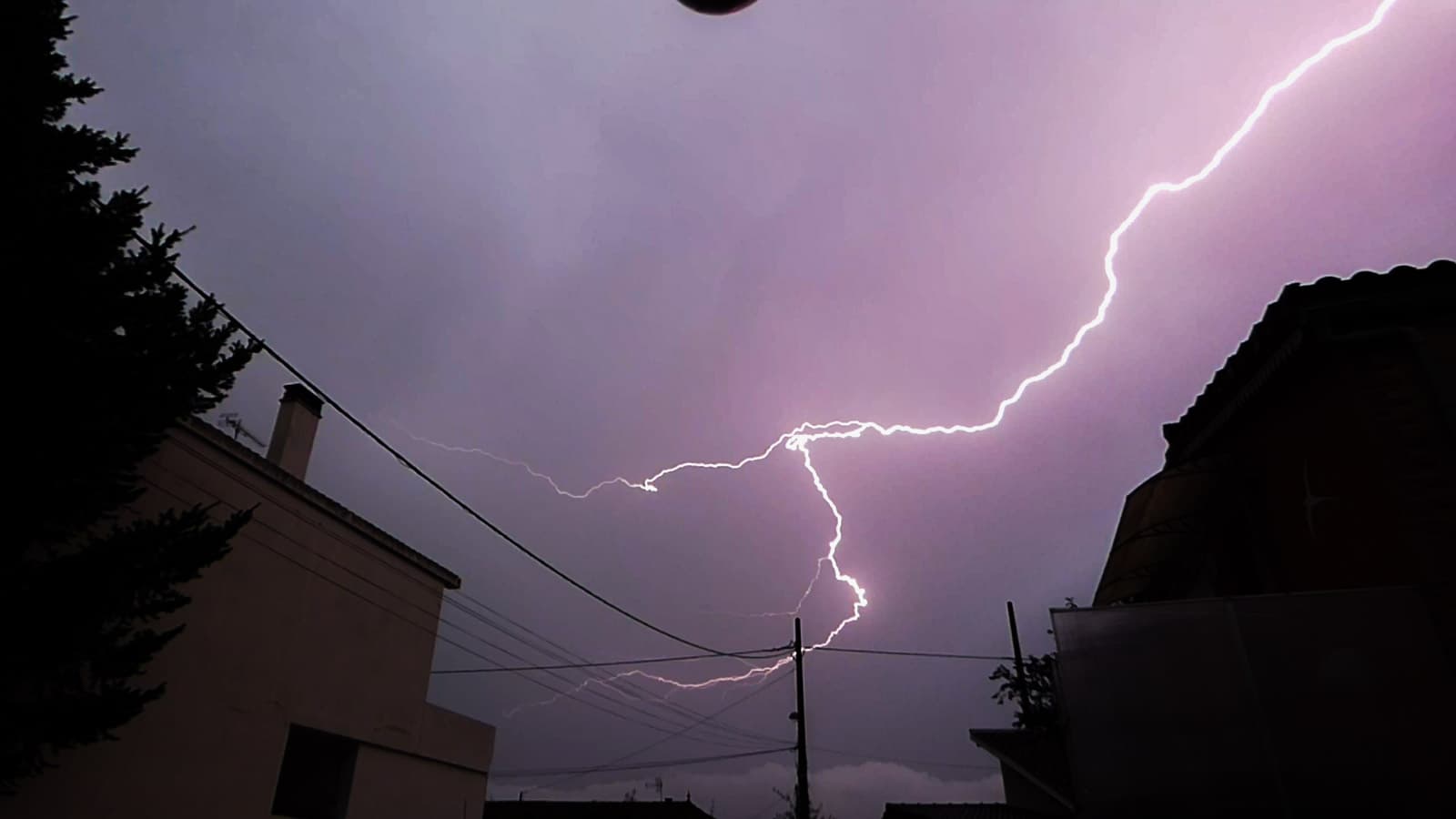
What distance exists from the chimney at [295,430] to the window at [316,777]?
3.69 m

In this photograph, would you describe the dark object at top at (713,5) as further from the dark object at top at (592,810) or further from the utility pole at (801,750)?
the dark object at top at (592,810)

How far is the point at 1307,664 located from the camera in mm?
6234

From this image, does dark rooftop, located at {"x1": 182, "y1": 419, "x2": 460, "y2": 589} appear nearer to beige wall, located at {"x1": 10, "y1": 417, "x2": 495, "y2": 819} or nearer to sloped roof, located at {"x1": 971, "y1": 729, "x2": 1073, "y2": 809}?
beige wall, located at {"x1": 10, "y1": 417, "x2": 495, "y2": 819}

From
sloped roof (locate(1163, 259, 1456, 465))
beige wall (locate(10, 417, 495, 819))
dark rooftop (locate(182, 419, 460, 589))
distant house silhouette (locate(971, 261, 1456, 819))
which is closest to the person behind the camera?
distant house silhouette (locate(971, 261, 1456, 819))

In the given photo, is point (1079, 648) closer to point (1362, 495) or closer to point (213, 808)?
point (1362, 495)

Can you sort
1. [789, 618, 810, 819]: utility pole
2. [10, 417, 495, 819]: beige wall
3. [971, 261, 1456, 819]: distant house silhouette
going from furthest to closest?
[789, 618, 810, 819]: utility pole, [10, 417, 495, 819]: beige wall, [971, 261, 1456, 819]: distant house silhouette

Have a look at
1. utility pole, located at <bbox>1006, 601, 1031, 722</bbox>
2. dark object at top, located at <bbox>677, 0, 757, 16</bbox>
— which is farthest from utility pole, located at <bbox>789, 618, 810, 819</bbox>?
dark object at top, located at <bbox>677, 0, 757, 16</bbox>

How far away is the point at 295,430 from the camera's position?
37.7ft

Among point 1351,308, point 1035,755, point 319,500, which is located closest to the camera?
point 1351,308

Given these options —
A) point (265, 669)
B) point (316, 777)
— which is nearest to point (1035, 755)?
point (316, 777)

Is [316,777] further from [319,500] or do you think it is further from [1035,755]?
[1035,755]

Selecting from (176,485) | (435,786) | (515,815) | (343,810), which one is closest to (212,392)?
(176,485)

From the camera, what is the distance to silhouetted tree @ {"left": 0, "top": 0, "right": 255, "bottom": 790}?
624 centimetres

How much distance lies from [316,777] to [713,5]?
456 inches
